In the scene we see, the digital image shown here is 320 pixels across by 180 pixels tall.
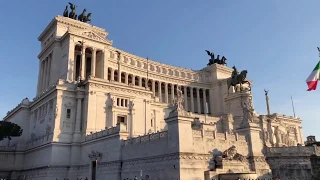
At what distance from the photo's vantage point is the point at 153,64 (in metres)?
92.0

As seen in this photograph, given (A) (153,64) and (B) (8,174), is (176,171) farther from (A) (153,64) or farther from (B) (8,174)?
(A) (153,64)

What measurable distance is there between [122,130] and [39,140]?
22.0 meters

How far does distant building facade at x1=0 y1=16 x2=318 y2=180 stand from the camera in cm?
3397

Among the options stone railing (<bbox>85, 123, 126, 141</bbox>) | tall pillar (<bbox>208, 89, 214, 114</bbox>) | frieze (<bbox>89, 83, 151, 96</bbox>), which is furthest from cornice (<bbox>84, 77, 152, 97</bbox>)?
tall pillar (<bbox>208, 89, 214, 114</bbox>)

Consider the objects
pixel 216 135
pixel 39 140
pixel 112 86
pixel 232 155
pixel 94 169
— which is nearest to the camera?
pixel 216 135

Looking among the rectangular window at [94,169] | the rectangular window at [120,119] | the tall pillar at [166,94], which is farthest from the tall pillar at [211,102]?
the rectangular window at [94,169]

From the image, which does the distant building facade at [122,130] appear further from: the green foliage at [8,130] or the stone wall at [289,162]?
the green foliage at [8,130]

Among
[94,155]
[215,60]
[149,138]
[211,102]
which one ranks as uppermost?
[215,60]

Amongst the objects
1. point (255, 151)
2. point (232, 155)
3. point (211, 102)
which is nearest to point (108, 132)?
point (232, 155)

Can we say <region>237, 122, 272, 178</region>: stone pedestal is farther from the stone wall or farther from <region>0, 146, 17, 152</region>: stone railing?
<region>0, 146, 17, 152</region>: stone railing

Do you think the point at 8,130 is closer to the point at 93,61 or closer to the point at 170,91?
the point at 93,61

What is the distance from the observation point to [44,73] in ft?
248

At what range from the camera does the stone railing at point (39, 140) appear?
51.0 metres

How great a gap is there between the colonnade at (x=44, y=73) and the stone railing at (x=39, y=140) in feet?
54.7
